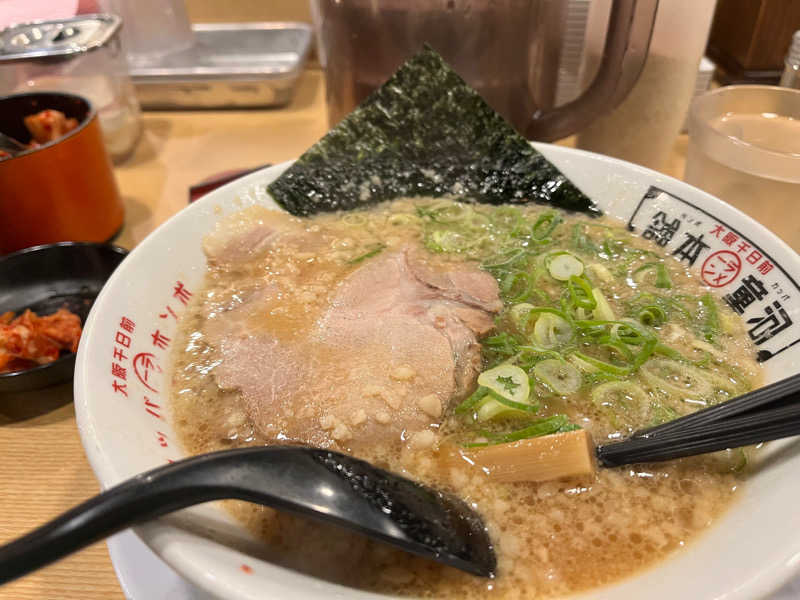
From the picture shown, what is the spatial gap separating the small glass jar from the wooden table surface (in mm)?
190

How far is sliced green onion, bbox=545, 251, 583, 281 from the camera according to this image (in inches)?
50.4

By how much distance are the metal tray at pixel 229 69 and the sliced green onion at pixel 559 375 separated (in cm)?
203

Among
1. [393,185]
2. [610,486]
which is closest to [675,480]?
[610,486]

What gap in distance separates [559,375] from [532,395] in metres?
0.07

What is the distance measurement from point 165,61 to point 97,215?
1324 millimetres

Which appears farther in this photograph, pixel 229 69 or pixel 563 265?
pixel 229 69

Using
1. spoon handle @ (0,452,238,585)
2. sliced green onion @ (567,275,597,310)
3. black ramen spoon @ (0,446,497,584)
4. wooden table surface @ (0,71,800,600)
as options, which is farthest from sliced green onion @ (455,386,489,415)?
wooden table surface @ (0,71,800,600)

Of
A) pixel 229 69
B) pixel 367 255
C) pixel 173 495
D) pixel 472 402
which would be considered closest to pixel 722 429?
pixel 472 402

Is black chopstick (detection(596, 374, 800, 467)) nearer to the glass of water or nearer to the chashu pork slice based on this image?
the chashu pork slice

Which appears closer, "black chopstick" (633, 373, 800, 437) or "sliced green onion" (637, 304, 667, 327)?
"black chopstick" (633, 373, 800, 437)

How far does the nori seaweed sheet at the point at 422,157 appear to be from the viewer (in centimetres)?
152

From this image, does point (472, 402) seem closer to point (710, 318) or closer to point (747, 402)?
point (747, 402)

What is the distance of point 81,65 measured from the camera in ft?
6.88

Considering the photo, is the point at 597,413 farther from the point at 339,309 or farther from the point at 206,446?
the point at 206,446
